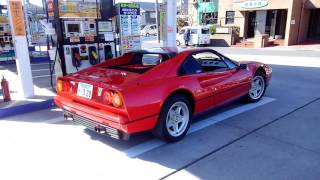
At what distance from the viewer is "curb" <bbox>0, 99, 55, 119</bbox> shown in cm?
507

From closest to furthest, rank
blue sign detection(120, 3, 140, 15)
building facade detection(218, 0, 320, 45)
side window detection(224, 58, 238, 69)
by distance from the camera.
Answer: side window detection(224, 58, 238, 69), blue sign detection(120, 3, 140, 15), building facade detection(218, 0, 320, 45)

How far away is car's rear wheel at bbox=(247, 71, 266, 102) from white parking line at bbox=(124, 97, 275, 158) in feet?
0.39

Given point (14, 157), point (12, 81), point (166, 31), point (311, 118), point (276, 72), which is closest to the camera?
point (14, 157)

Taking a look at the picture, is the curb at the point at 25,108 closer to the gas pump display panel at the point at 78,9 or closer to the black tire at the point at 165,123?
the gas pump display panel at the point at 78,9

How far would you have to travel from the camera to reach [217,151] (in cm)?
359

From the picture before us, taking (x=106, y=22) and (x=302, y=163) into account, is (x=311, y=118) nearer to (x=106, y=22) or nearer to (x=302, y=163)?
(x=302, y=163)

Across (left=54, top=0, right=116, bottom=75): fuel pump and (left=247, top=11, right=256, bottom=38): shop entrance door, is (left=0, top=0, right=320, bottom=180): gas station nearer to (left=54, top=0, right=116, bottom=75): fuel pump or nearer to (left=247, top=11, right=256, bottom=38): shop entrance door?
(left=54, top=0, right=116, bottom=75): fuel pump

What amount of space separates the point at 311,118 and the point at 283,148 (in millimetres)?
1476

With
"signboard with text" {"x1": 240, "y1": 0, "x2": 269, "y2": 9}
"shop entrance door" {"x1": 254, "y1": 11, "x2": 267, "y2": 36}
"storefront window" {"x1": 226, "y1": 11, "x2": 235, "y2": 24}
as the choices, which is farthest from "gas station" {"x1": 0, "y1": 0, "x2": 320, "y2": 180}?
"storefront window" {"x1": 226, "y1": 11, "x2": 235, "y2": 24}

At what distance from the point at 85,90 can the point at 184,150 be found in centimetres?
152

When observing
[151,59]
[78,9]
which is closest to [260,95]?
[151,59]

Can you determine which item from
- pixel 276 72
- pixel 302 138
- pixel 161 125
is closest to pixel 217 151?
pixel 161 125

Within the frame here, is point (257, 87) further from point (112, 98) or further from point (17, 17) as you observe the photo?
point (17, 17)

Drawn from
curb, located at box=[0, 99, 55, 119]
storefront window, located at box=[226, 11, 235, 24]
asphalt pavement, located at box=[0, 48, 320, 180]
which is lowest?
asphalt pavement, located at box=[0, 48, 320, 180]
